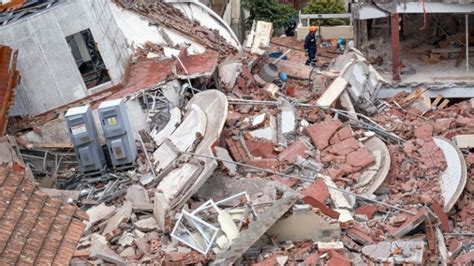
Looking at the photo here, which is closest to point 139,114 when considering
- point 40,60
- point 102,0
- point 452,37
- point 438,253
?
point 40,60

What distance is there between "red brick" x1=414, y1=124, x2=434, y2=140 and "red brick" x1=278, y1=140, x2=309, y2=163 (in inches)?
112

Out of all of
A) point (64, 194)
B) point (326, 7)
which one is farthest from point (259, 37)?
point (64, 194)

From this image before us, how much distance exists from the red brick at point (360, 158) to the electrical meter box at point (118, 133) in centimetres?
412

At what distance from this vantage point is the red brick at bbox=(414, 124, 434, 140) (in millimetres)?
16717

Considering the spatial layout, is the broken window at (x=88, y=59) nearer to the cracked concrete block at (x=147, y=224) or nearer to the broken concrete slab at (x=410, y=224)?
the cracked concrete block at (x=147, y=224)

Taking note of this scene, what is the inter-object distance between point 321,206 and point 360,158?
8.62 feet

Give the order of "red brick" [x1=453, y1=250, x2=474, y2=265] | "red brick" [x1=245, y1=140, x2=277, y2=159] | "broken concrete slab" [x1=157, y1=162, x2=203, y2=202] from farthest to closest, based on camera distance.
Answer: "red brick" [x1=245, y1=140, x2=277, y2=159] < "broken concrete slab" [x1=157, y1=162, x2=203, y2=202] < "red brick" [x1=453, y1=250, x2=474, y2=265]

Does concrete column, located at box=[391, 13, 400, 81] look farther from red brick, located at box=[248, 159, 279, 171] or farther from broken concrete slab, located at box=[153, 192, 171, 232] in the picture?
broken concrete slab, located at box=[153, 192, 171, 232]

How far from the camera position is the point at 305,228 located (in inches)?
483

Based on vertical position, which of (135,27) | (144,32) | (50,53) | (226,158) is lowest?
(226,158)

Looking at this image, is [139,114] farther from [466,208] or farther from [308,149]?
[466,208]

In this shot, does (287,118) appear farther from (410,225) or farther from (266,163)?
(410,225)

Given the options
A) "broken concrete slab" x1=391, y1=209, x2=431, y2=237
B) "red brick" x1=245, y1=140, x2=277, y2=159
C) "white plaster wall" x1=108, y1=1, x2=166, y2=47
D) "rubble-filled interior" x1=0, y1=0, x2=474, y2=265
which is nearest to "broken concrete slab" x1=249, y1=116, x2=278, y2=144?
"rubble-filled interior" x1=0, y1=0, x2=474, y2=265

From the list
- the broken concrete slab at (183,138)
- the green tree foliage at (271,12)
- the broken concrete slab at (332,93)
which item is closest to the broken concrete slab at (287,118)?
the broken concrete slab at (332,93)
